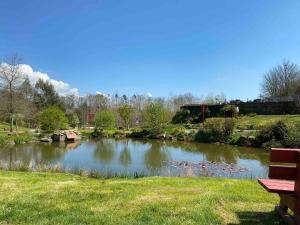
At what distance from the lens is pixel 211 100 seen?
61.6 m

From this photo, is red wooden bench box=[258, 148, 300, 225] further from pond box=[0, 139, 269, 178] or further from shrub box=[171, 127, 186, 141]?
shrub box=[171, 127, 186, 141]

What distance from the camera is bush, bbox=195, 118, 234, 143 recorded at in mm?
30469

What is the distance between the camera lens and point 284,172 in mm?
4078

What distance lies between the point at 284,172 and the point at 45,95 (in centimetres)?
5884

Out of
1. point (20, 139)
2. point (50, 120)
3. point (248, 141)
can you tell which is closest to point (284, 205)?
point (248, 141)

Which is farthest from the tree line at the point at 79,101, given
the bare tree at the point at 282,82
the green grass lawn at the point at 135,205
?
the green grass lawn at the point at 135,205

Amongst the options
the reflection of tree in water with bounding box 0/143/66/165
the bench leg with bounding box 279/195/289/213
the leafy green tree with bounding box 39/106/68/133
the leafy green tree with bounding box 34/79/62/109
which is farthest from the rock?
the leafy green tree with bounding box 34/79/62/109

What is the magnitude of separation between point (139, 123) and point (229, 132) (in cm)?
A: 2672

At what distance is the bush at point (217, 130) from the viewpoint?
30469mm

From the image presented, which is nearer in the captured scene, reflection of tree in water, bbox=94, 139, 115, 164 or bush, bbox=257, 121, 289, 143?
reflection of tree in water, bbox=94, 139, 115, 164

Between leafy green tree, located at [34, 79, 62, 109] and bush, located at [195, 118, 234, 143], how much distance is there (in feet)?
112

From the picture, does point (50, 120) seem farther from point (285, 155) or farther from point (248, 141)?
point (285, 155)

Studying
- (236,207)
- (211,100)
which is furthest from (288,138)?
(211,100)

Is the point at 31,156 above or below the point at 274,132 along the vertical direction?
below
